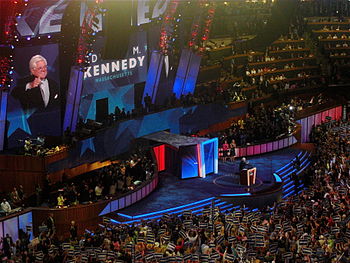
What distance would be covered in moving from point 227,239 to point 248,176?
9.92m

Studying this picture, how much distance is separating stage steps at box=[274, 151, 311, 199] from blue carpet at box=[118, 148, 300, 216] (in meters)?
0.37

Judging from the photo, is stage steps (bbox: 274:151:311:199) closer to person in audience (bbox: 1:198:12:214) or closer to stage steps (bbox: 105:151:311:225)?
stage steps (bbox: 105:151:311:225)

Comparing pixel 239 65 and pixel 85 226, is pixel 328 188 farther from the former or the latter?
pixel 239 65

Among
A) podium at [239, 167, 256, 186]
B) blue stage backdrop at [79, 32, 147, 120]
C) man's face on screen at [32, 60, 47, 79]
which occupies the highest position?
man's face on screen at [32, 60, 47, 79]

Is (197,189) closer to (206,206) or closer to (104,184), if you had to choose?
(206,206)

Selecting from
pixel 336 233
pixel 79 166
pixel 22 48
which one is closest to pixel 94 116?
pixel 79 166

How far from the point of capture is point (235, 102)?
41.4m

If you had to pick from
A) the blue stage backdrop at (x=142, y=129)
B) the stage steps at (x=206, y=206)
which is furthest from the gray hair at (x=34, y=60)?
the stage steps at (x=206, y=206)

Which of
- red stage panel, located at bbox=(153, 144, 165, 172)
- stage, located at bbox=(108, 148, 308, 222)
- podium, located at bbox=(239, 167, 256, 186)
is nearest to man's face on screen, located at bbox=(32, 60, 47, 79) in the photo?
red stage panel, located at bbox=(153, 144, 165, 172)

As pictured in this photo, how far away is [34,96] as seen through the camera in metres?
30.5

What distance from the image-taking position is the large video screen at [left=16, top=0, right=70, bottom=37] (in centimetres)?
2914

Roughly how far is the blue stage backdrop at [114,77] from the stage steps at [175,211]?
28.9 feet

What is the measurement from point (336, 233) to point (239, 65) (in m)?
27.3

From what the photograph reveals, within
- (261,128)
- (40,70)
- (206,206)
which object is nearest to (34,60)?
(40,70)
